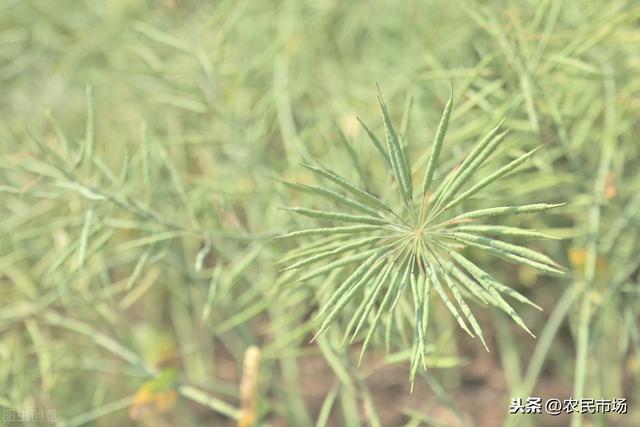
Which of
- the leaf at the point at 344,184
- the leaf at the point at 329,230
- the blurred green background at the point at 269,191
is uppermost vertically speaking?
the blurred green background at the point at 269,191

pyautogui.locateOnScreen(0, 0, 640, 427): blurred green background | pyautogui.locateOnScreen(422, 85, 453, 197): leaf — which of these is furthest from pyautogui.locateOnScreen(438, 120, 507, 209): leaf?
pyautogui.locateOnScreen(0, 0, 640, 427): blurred green background

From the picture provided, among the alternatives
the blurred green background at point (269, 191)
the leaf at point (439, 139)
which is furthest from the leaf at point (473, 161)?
the blurred green background at point (269, 191)

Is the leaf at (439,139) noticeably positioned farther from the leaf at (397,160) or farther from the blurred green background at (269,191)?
the blurred green background at (269,191)

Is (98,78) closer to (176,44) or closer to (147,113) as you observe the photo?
(147,113)

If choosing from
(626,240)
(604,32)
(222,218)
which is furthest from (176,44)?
(626,240)

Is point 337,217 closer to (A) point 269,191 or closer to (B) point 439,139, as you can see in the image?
(B) point 439,139

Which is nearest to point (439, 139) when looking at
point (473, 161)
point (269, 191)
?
point (473, 161)

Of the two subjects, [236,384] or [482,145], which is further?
[236,384]

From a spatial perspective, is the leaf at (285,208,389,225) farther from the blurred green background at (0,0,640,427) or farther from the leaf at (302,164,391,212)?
the blurred green background at (0,0,640,427)
